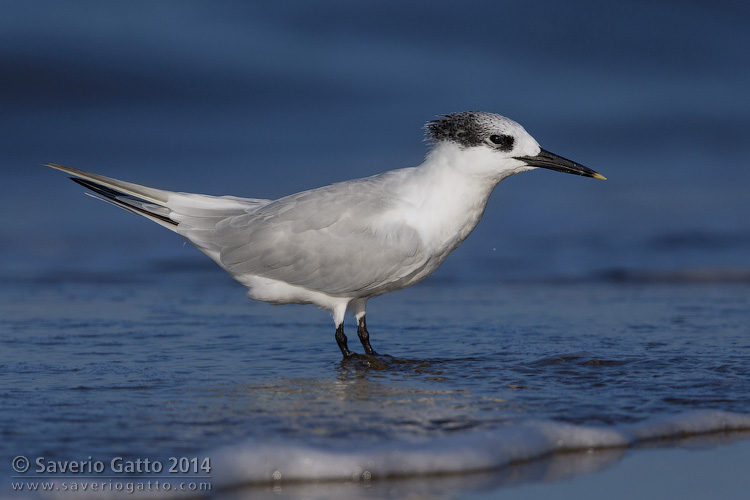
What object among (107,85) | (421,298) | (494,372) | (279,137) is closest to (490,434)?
(494,372)

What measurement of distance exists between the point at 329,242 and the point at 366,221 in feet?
0.72

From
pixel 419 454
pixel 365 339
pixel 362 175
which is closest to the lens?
pixel 419 454

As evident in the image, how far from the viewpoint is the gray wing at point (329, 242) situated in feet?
15.1

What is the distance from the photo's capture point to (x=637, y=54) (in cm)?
1262

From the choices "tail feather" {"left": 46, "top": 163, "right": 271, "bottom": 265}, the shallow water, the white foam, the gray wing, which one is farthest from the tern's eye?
the white foam

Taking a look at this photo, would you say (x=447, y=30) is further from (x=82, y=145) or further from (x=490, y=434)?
(x=490, y=434)

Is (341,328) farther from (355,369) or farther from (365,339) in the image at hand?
(355,369)

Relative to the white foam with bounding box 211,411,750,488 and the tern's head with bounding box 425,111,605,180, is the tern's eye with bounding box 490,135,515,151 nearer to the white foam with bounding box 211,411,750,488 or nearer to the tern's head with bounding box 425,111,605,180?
the tern's head with bounding box 425,111,605,180

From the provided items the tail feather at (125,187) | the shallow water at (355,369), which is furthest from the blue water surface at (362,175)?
the tail feather at (125,187)

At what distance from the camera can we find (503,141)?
15.0 feet

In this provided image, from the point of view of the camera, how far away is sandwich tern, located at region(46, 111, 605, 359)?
4590mm

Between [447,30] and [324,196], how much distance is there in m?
8.17

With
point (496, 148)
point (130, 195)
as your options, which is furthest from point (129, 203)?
point (496, 148)

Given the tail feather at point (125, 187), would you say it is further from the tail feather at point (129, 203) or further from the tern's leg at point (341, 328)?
the tern's leg at point (341, 328)
